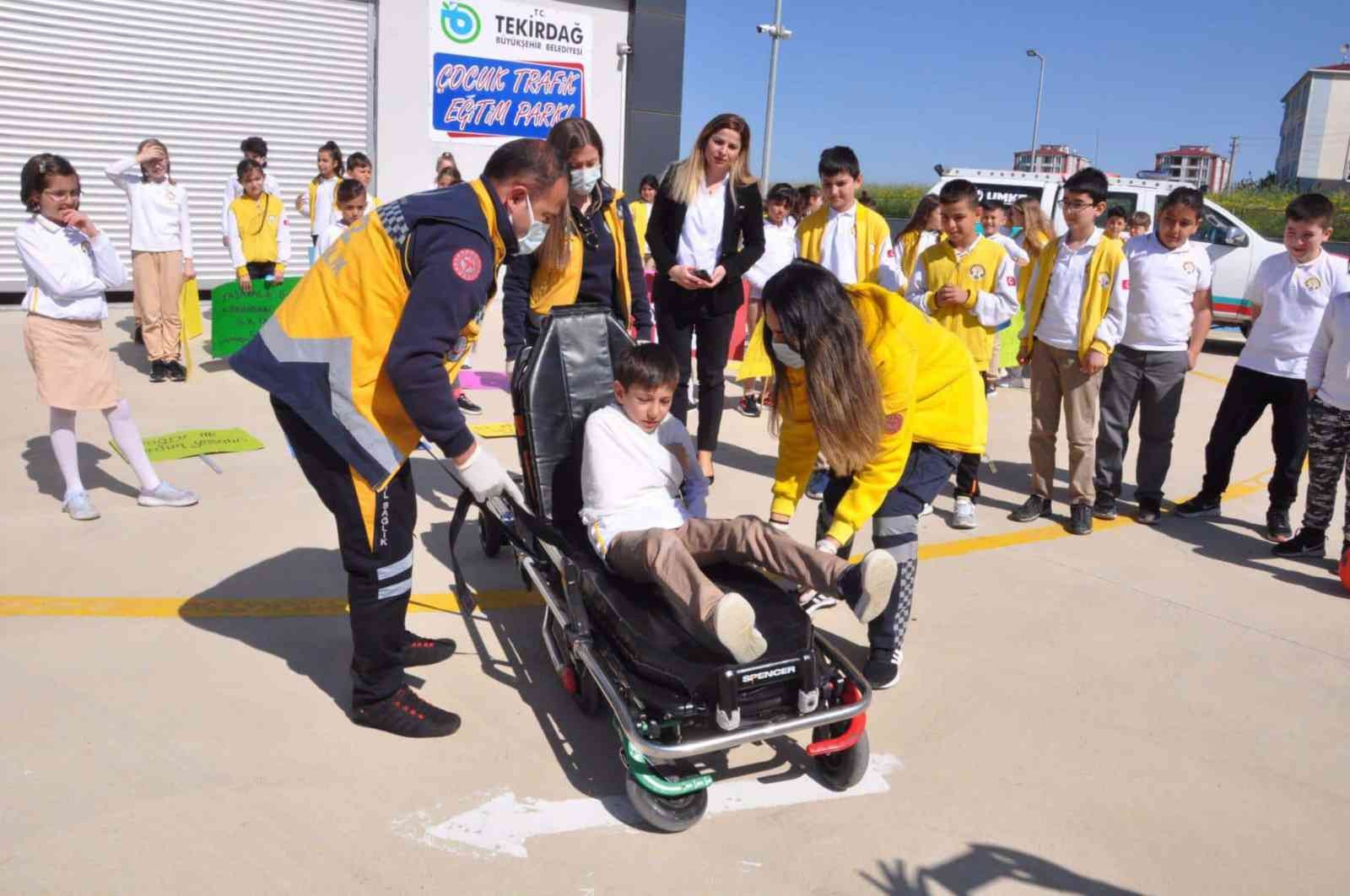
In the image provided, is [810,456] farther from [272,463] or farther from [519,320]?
[272,463]

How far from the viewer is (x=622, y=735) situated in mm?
2949

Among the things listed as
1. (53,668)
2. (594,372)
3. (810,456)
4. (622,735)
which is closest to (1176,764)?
(810,456)

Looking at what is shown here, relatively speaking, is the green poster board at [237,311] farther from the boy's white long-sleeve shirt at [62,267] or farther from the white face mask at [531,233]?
the white face mask at [531,233]

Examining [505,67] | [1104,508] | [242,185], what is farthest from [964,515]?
[505,67]

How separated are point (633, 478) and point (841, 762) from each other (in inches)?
49.5

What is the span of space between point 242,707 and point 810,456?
2.19 meters

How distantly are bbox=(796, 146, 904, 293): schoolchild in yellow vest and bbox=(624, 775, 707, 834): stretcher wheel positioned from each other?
Result: 3878 millimetres

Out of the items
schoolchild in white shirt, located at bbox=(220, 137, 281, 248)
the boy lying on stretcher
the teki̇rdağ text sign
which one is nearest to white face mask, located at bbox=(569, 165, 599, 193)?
the boy lying on stretcher

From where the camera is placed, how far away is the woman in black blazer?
224 inches

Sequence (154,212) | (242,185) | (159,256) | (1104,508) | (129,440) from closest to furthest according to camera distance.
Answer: (129,440), (1104,508), (154,212), (159,256), (242,185)

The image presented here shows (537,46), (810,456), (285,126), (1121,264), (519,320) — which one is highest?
(537,46)

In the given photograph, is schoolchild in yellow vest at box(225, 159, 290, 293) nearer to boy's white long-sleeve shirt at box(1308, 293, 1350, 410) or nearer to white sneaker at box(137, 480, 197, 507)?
white sneaker at box(137, 480, 197, 507)

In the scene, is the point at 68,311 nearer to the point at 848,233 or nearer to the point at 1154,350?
the point at 848,233

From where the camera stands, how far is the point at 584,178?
15.4ft
